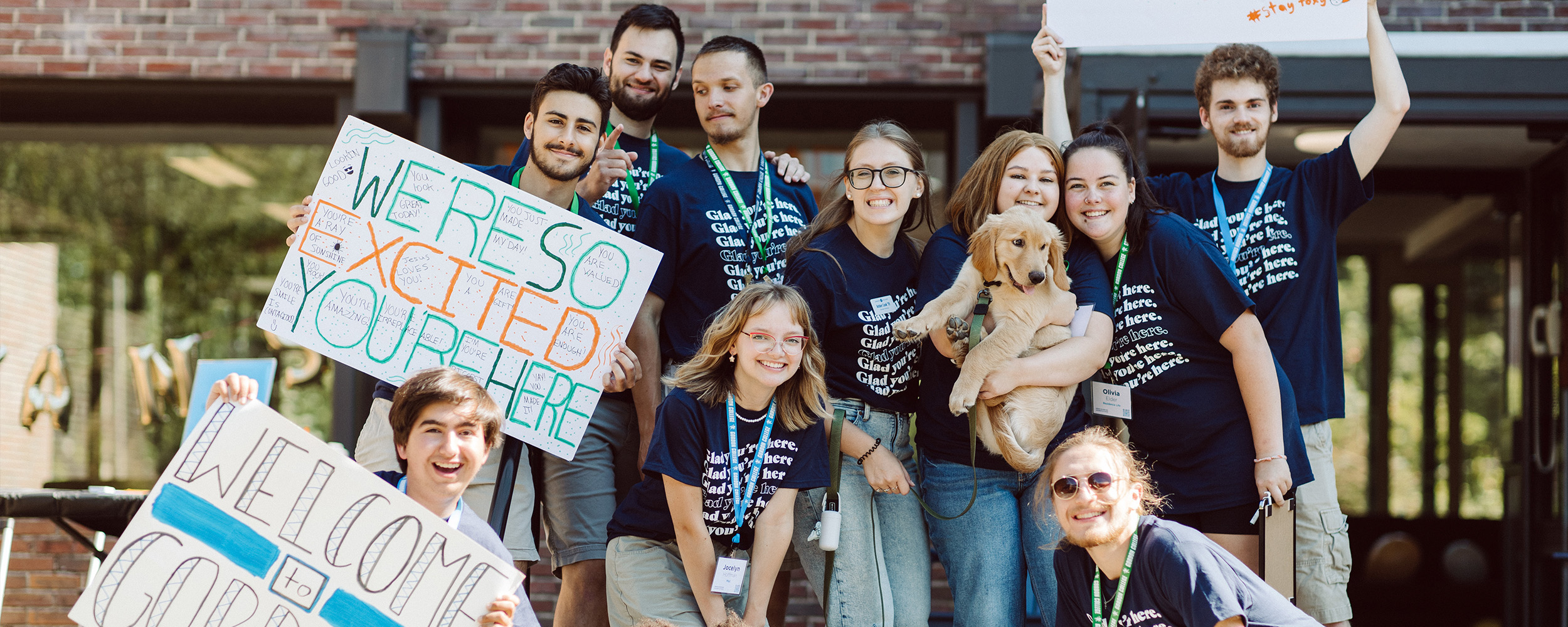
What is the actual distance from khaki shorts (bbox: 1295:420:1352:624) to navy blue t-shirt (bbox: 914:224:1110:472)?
0.70 metres

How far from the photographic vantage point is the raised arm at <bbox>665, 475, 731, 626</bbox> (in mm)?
3021

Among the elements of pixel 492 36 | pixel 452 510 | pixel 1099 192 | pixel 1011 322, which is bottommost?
pixel 452 510

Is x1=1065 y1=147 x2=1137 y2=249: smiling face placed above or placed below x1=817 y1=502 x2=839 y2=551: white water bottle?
above

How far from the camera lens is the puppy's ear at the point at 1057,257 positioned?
3072 mm

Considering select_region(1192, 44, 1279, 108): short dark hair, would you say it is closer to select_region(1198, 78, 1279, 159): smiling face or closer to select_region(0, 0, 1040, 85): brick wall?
select_region(1198, 78, 1279, 159): smiling face

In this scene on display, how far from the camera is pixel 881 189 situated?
321cm

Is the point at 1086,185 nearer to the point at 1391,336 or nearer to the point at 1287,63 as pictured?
the point at 1287,63

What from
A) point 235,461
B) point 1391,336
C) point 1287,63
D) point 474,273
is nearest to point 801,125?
point 1287,63

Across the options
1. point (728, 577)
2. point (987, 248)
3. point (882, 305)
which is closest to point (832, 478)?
point (728, 577)

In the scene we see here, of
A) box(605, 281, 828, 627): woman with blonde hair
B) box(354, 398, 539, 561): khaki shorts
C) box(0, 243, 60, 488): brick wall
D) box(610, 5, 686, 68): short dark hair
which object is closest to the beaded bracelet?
box(605, 281, 828, 627): woman with blonde hair

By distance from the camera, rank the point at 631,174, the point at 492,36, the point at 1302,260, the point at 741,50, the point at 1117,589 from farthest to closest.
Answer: the point at 492,36 → the point at 631,174 → the point at 741,50 → the point at 1302,260 → the point at 1117,589

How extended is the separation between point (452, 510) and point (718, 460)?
0.72 m

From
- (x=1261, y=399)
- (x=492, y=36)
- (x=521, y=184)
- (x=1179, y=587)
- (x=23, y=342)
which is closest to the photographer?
(x=1179, y=587)

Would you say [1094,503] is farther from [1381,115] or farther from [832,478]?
[1381,115]
